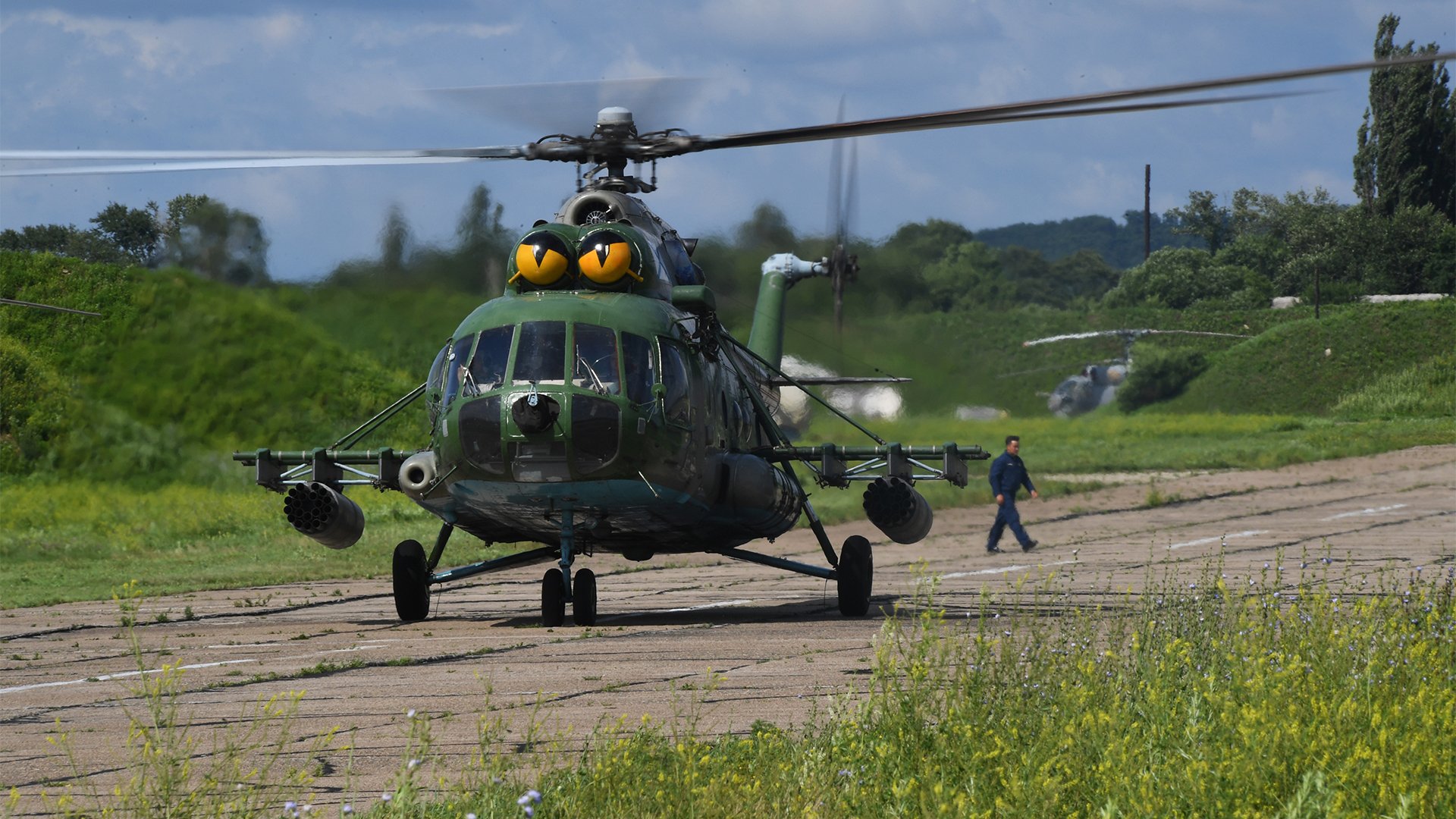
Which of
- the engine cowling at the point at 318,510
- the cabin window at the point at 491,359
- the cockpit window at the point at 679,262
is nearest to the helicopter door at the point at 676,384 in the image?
the cabin window at the point at 491,359

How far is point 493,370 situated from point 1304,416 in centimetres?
5002

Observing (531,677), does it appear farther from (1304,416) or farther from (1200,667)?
(1304,416)

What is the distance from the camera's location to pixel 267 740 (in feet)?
27.1

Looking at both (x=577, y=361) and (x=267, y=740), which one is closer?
(x=267, y=740)

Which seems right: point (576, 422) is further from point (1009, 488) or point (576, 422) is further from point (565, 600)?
point (1009, 488)

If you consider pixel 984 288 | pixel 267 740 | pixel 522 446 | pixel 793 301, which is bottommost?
pixel 267 740

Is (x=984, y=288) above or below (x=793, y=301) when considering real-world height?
above

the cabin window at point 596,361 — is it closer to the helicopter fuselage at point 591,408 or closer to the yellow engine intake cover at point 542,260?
the helicopter fuselage at point 591,408

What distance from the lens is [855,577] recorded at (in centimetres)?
1588

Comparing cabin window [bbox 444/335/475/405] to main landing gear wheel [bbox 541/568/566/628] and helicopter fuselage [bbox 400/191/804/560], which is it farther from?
main landing gear wheel [bbox 541/568/566/628]

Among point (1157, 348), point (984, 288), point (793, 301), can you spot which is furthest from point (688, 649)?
point (1157, 348)

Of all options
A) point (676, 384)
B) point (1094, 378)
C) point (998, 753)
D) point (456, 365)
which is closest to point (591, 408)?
point (676, 384)

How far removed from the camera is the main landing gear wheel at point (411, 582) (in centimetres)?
1529

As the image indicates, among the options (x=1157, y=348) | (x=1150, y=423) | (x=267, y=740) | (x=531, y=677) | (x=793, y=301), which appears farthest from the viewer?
(x=1157, y=348)
